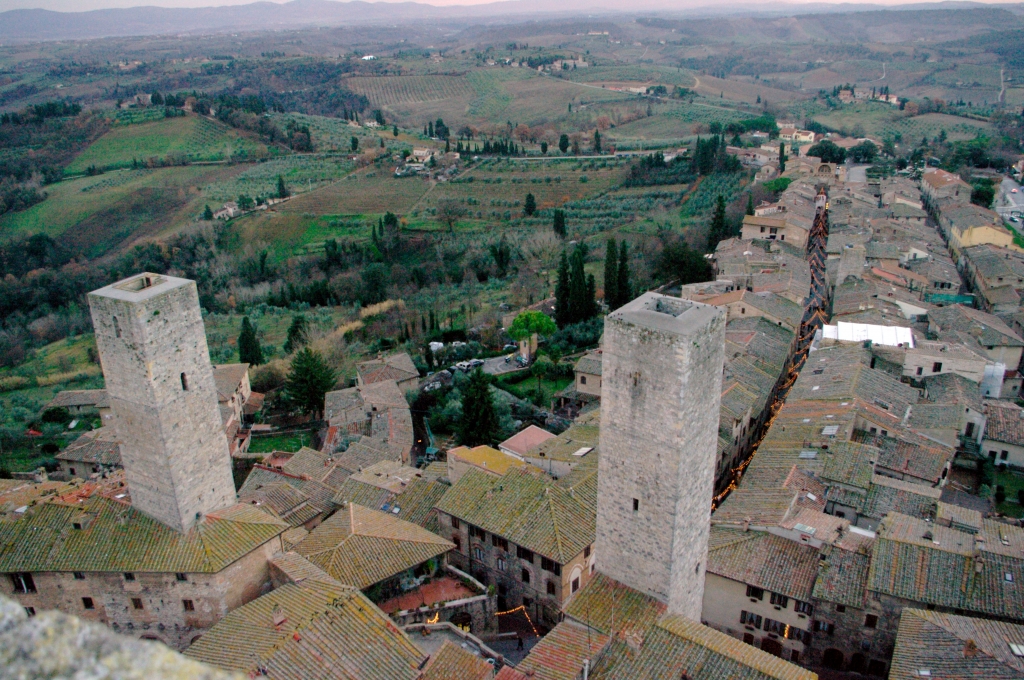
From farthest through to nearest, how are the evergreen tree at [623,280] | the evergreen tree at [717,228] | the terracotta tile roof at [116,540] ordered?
1. the evergreen tree at [717,228]
2. the evergreen tree at [623,280]
3. the terracotta tile roof at [116,540]

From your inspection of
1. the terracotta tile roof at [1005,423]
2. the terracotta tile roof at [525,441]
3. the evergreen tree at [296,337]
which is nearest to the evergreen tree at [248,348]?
the evergreen tree at [296,337]

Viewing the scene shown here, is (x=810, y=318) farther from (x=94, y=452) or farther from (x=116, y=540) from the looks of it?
(x=94, y=452)

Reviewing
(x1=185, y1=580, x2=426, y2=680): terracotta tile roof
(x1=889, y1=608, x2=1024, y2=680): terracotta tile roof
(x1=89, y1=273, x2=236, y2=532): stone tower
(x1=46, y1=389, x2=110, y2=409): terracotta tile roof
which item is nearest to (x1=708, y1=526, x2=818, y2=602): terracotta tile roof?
(x1=889, y1=608, x2=1024, y2=680): terracotta tile roof

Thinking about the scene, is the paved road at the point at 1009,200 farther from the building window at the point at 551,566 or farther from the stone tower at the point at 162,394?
the stone tower at the point at 162,394

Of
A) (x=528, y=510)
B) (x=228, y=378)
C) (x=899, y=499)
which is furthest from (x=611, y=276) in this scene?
(x=528, y=510)

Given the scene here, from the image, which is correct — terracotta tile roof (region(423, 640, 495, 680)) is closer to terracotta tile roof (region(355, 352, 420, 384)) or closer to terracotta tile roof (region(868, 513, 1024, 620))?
terracotta tile roof (region(868, 513, 1024, 620))

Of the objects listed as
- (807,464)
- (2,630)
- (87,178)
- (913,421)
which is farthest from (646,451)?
(87,178)
